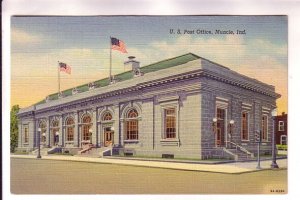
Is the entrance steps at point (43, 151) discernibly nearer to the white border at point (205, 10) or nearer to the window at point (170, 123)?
the white border at point (205, 10)

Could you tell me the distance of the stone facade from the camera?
10.9 ft

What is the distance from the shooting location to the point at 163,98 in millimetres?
3463

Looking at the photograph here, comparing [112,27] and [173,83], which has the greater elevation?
[112,27]

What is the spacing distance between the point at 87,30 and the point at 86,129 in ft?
2.22

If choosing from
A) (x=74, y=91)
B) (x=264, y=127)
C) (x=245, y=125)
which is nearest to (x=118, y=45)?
(x=74, y=91)

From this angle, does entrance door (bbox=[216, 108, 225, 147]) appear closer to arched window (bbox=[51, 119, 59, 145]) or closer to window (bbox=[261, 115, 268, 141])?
window (bbox=[261, 115, 268, 141])

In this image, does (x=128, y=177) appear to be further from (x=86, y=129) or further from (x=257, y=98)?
(x=257, y=98)

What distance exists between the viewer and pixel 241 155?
332 centimetres

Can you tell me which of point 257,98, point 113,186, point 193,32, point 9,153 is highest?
point 193,32

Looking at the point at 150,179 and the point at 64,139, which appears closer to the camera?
the point at 150,179

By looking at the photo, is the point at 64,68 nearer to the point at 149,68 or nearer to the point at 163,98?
the point at 149,68

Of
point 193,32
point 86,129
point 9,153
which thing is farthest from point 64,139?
point 193,32

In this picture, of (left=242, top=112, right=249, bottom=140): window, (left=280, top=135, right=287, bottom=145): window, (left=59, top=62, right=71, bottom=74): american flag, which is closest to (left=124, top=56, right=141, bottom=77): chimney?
(left=59, top=62, right=71, bottom=74): american flag

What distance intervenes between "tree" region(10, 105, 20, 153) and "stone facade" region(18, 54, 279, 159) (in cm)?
3
